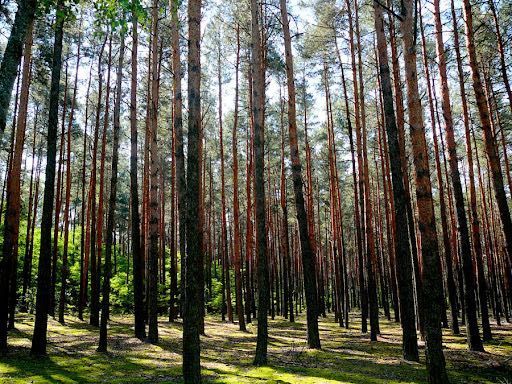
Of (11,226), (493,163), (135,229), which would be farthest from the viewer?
(135,229)

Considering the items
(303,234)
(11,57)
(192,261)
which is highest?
(11,57)

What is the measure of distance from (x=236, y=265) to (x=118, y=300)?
10524 millimetres

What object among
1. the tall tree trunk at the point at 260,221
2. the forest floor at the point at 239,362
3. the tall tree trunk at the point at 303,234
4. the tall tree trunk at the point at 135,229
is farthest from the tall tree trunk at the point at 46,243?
the tall tree trunk at the point at 303,234

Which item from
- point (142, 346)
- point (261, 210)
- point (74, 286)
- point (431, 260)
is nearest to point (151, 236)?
point (142, 346)

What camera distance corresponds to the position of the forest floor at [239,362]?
7.56 meters

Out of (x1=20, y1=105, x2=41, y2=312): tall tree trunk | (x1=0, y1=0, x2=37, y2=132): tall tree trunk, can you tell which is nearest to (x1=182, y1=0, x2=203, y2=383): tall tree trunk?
(x1=0, y1=0, x2=37, y2=132): tall tree trunk

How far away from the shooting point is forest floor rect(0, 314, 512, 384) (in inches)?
298

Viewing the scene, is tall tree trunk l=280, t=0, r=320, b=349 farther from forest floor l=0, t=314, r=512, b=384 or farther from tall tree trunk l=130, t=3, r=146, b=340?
tall tree trunk l=130, t=3, r=146, b=340

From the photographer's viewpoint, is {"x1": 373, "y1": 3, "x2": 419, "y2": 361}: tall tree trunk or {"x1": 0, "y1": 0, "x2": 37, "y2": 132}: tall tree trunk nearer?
{"x1": 0, "y1": 0, "x2": 37, "y2": 132}: tall tree trunk

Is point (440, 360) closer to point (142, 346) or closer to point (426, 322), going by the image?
point (426, 322)

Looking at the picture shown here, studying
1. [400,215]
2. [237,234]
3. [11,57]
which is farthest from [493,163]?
[237,234]

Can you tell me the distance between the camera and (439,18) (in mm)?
12008

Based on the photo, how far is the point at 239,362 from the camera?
30.9 feet

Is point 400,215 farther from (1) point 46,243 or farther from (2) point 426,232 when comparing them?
(1) point 46,243
